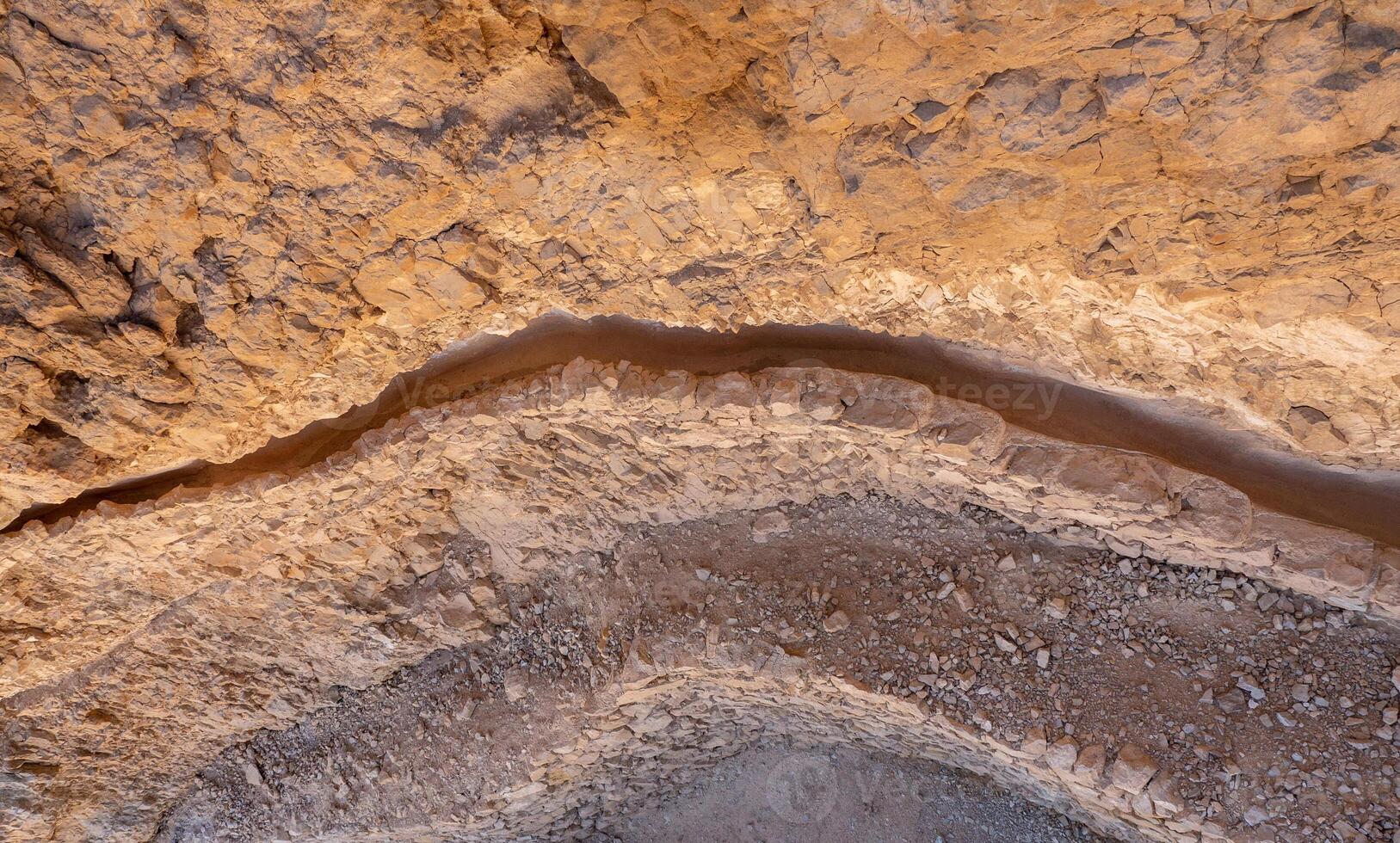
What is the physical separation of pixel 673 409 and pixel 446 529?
194cm

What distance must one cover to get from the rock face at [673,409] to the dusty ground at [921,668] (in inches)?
0.9

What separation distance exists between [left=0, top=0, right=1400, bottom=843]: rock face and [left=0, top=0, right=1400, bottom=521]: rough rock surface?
0.05 feet

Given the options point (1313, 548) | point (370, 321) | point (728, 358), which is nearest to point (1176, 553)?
point (1313, 548)

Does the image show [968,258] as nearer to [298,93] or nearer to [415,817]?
[298,93]

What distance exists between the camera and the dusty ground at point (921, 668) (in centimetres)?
378

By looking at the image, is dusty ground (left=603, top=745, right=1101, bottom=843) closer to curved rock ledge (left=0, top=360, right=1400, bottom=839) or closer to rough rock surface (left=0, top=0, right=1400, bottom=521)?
curved rock ledge (left=0, top=360, right=1400, bottom=839)

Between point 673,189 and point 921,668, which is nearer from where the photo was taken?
point 673,189

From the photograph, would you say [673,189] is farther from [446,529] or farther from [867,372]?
[446,529]

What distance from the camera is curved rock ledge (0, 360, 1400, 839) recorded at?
12.5 ft

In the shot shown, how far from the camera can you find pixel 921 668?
4496 mm

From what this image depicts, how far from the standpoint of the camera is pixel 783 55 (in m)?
2.61

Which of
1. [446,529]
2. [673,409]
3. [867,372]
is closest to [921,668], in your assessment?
[867,372]

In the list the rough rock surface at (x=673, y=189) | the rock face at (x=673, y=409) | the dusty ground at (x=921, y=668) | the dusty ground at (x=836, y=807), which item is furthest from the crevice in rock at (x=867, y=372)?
the dusty ground at (x=836, y=807)

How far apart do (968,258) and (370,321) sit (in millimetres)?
2485
